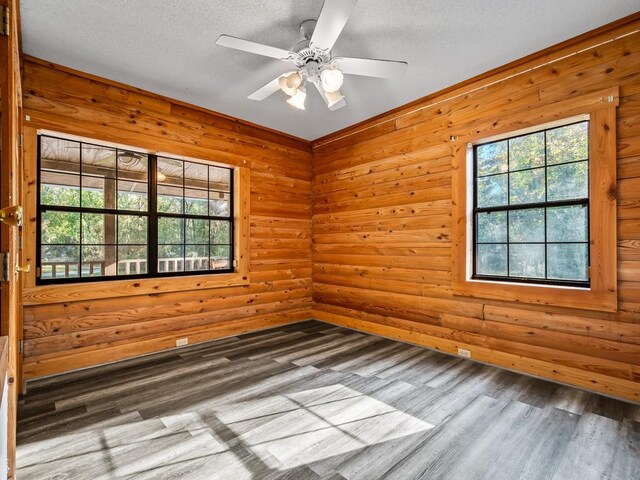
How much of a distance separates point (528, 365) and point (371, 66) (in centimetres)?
287

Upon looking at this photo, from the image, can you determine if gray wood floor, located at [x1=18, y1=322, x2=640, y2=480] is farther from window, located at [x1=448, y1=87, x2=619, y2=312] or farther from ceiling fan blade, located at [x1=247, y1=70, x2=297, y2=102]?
ceiling fan blade, located at [x1=247, y1=70, x2=297, y2=102]

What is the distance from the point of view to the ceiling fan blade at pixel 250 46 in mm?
2137

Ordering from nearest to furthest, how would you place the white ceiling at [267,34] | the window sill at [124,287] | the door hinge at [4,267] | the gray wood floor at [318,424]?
the door hinge at [4,267], the gray wood floor at [318,424], the white ceiling at [267,34], the window sill at [124,287]

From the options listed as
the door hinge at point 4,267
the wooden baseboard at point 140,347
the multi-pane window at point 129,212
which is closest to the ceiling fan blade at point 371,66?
the door hinge at point 4,267

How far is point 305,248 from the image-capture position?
508 cm

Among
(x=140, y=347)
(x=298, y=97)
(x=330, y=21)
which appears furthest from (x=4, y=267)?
(x=140, y=347)

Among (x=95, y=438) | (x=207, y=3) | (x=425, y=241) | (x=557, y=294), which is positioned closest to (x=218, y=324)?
(x=95, y=438)

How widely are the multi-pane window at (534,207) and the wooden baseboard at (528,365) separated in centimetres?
72

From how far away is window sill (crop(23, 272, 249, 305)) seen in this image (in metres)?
2.86


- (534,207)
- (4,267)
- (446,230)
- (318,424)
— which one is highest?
(534,207)

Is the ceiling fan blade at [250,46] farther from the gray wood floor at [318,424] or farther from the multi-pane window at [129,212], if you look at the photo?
the gray wood floor at [318,424]

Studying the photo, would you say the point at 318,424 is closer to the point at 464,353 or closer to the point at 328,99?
the point at 464,353

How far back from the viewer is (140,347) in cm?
342

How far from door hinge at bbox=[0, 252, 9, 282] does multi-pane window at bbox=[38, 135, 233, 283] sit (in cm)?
199
